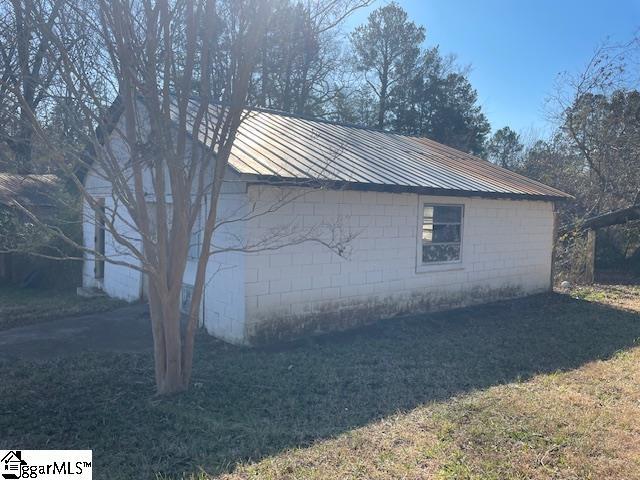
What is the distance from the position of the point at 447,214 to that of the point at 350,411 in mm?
6257

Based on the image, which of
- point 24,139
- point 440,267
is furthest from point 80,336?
point 440,267

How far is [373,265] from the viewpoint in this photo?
9.23m

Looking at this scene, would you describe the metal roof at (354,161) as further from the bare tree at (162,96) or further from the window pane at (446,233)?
the window pane at (446,233)

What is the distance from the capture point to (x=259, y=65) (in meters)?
5.54

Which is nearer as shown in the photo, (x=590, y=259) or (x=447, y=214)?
(x=447, y=214)

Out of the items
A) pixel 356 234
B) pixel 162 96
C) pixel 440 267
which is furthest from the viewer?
pixel 440 267

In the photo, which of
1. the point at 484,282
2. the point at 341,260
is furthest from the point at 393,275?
the point at 484,282

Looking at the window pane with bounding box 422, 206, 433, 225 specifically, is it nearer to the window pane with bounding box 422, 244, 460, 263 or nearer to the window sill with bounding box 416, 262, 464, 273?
the window pane with bounding box 422, 244, 460, 263

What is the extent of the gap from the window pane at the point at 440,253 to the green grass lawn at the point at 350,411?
8.32 feet

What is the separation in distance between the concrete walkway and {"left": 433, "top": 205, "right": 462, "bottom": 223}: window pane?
5.76 m

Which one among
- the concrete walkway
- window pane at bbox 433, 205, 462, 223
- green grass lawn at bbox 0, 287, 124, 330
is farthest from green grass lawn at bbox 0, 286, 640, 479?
green grass lawn at bbox 0, 287, 124, 330

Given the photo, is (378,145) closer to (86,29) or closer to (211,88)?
(211,88)

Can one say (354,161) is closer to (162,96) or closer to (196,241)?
(196,241)

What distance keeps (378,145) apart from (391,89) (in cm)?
1874
